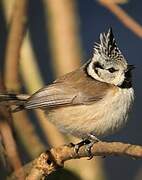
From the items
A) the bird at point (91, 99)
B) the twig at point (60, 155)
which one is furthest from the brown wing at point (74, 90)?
the twig at point (60, 155)

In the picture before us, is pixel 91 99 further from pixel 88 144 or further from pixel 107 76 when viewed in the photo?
pixel 88 144

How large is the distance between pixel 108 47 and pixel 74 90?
0.35 metres

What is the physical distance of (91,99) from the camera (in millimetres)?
1542

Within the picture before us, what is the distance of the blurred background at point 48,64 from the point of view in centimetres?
69

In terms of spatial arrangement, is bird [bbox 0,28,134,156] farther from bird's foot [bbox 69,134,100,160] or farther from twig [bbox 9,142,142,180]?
twig [bbox 9,142,142,180]

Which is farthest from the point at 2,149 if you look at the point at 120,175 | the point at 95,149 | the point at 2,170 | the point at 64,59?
the point at 120,175

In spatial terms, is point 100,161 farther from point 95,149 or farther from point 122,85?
point 95,149

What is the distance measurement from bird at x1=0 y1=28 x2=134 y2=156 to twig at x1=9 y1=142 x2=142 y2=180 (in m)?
0.38

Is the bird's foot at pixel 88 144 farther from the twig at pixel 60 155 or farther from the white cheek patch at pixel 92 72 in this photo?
the white cheek patch at pixel 92 72

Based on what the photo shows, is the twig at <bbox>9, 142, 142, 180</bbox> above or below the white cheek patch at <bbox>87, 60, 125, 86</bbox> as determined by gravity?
below

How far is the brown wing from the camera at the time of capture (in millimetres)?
1528

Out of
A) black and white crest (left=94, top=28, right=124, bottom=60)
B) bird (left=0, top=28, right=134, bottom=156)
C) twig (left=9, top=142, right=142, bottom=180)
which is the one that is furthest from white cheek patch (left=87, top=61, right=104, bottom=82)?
twig (left=9, top=142, right=142, bottom=180)

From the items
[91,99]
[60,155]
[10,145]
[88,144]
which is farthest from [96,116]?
[10,145]

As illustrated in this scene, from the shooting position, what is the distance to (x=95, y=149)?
100 cm
